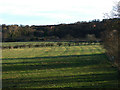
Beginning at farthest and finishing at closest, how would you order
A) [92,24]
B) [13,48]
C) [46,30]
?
[13,48] < [46,30] < [92,24]

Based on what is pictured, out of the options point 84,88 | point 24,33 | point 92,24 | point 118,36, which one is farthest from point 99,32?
point 24,33

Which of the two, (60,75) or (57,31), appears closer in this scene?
(60,75)

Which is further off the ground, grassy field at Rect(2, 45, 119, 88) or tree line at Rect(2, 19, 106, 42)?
tree line at Rect(2, 19, 106, 42)

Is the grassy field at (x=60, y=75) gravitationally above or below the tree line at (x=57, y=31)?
below

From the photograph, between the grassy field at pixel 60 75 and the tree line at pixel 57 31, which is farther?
the tree line at pixel 57 31

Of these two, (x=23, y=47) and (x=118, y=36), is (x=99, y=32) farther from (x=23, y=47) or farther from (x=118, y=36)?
(x=23, y=47)

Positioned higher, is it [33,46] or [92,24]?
[92,24]

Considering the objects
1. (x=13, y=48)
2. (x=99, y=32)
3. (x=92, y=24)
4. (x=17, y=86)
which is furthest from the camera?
(x=13, y=48)

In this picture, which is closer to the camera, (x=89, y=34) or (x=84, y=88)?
(x=84, y=88)

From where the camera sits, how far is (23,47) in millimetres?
49281

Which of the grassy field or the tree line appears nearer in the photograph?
the grassy field

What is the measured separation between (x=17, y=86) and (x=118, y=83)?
5.35 m

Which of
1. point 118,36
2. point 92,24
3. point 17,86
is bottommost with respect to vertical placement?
point 17,86

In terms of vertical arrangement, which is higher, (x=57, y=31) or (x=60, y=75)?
(x=57, y=31)
